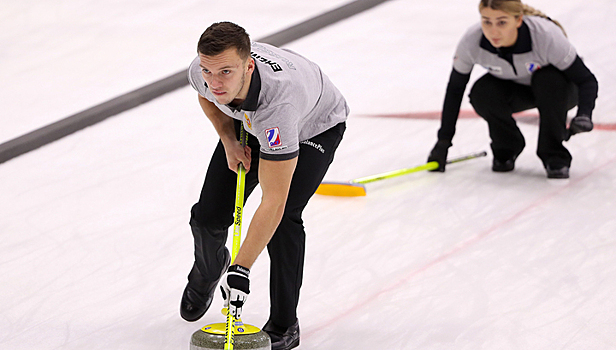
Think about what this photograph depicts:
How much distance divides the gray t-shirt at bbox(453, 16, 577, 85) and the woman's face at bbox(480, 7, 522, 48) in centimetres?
6

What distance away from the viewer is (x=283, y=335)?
2.00m

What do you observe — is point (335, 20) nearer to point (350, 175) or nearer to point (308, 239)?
point (350, 175)

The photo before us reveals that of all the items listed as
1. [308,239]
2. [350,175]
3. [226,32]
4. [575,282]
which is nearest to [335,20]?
[350,175]

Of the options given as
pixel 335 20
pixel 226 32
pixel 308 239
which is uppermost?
pixel 226 32

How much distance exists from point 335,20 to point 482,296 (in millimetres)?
3443

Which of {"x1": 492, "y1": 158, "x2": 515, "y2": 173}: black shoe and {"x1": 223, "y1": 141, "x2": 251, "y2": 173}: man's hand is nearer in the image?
{"x1": 223, "y1": 141, "x2": 251, "y2": 173}: man's hand

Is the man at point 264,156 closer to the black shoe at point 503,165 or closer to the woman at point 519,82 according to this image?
the woman at point 519,82

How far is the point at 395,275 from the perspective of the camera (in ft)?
8.04

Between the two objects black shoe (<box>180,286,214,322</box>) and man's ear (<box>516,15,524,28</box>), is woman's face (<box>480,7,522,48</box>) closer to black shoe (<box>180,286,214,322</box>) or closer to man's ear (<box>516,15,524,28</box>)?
man's ear (<box>516,15,524,28</box>)

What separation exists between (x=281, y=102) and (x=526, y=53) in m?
1.60

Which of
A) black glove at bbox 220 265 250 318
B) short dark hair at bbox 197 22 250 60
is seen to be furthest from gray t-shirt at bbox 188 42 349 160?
black glove at bbox 220 265 250 318

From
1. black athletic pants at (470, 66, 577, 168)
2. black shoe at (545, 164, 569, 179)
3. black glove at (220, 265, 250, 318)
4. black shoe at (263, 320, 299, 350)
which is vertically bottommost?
black shoe at (545, 164, 569, 179)

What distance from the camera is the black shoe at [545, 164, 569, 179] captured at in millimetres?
3221

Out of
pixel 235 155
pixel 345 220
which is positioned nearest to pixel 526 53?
pixel 345 220
